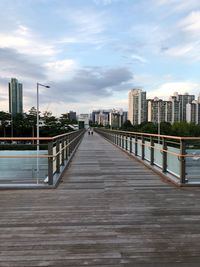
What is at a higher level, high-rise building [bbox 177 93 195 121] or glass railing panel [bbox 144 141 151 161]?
high-rise building [bbox 177 93 195 121]

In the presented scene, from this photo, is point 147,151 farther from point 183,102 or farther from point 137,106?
point 183,102

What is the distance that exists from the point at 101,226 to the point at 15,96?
332 feet

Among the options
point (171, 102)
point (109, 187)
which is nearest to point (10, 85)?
point (171, 102)

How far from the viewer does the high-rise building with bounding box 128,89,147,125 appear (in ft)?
360

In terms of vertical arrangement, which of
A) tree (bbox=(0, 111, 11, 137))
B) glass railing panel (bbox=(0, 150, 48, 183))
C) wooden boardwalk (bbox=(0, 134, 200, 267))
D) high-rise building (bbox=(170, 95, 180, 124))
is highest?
high-rise building (bbox=(170, 95, 180, 124))

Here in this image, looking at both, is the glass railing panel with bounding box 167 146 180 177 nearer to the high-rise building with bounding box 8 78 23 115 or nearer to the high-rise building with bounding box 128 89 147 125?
the high-rise building with bounding box 8 78 23 115

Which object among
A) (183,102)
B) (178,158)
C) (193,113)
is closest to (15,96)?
(183,102)

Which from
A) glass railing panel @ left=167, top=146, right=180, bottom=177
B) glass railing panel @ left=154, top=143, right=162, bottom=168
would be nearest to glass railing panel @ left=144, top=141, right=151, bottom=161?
glass railing panel @ left=154, top=143, right=162, bottom=168

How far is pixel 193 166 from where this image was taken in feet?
25.9

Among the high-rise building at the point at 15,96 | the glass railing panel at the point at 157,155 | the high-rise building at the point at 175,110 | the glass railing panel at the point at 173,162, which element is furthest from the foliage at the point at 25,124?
the glass railing panel at the point at 173,162

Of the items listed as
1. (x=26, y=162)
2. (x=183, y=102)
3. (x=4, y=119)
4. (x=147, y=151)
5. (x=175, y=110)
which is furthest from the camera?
(x=183, y=102)

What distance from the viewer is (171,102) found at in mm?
104875

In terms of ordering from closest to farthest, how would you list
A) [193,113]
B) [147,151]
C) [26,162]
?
[26,162], [147,151], [193,113]

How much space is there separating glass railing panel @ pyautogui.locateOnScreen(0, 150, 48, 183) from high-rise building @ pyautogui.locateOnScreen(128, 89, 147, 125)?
103 meters
